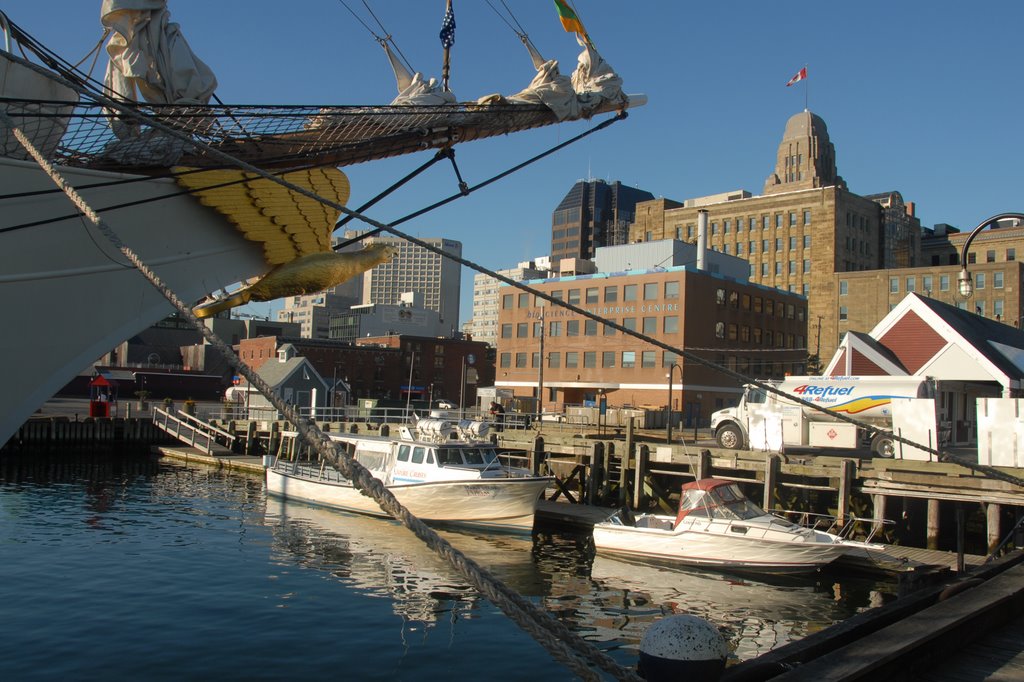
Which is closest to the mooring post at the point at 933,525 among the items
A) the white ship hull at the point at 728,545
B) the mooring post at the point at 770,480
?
the white ship hull at the point at 728,545

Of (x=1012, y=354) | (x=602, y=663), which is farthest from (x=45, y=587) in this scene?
Result: (x=1012, y=354)

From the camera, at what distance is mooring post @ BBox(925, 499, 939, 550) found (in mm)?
20922

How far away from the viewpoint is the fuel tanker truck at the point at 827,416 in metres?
27.6

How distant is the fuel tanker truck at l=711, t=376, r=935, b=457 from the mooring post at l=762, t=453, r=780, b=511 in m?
3.83

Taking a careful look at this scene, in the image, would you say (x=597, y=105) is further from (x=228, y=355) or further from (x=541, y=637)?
(x=541, y=637)

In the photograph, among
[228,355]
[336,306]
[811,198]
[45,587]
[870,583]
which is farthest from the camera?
[336,306]

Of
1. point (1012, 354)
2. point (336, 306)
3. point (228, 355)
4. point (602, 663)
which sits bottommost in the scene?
point (602, 663)

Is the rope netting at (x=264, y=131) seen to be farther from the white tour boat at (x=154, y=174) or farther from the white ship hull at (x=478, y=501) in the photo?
the white ship hull at (x=478, y=501)

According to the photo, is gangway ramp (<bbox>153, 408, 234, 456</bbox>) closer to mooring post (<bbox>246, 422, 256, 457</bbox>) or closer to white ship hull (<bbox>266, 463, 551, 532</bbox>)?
mooring post (<bbox>246, 422, 256, 457</bbox>)

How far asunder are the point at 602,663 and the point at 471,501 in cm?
2024

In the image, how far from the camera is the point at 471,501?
24.6 meters

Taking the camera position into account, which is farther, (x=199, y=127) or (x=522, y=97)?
(x=522, y=97)

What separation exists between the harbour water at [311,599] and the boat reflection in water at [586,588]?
0.19ft

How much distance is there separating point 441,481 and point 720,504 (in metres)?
8.55
